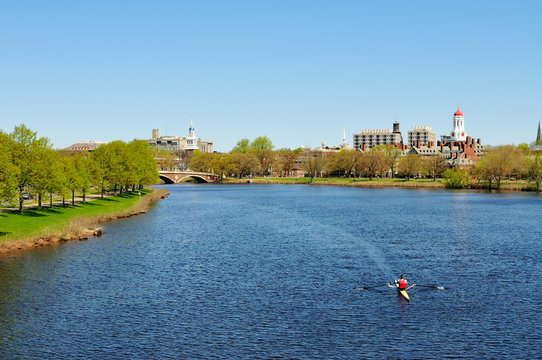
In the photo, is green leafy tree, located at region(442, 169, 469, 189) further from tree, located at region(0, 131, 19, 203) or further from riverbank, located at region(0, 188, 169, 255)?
tree, located at region(0, 131, 19, 203)

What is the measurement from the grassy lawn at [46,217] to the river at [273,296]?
199 inches

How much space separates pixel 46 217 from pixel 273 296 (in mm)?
47076

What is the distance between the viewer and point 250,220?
301 ft

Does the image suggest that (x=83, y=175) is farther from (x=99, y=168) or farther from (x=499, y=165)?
(x=499, y=165)

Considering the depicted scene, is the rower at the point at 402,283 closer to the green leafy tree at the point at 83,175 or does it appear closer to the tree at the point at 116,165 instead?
the green leafy tree at the point at 83,175

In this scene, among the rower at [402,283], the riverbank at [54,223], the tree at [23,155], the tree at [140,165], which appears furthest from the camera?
the tree at [140,165]

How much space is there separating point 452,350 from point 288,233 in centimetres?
4549

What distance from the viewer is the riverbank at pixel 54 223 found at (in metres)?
60.3

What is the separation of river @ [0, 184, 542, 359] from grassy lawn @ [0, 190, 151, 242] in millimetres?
5065

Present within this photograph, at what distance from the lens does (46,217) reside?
7744cm

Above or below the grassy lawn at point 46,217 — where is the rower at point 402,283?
below

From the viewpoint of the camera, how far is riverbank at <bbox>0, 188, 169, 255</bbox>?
60.3m

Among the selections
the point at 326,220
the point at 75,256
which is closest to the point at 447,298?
the point at 75,256

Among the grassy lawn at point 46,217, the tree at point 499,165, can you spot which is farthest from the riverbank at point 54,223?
the tree at point 499,165
